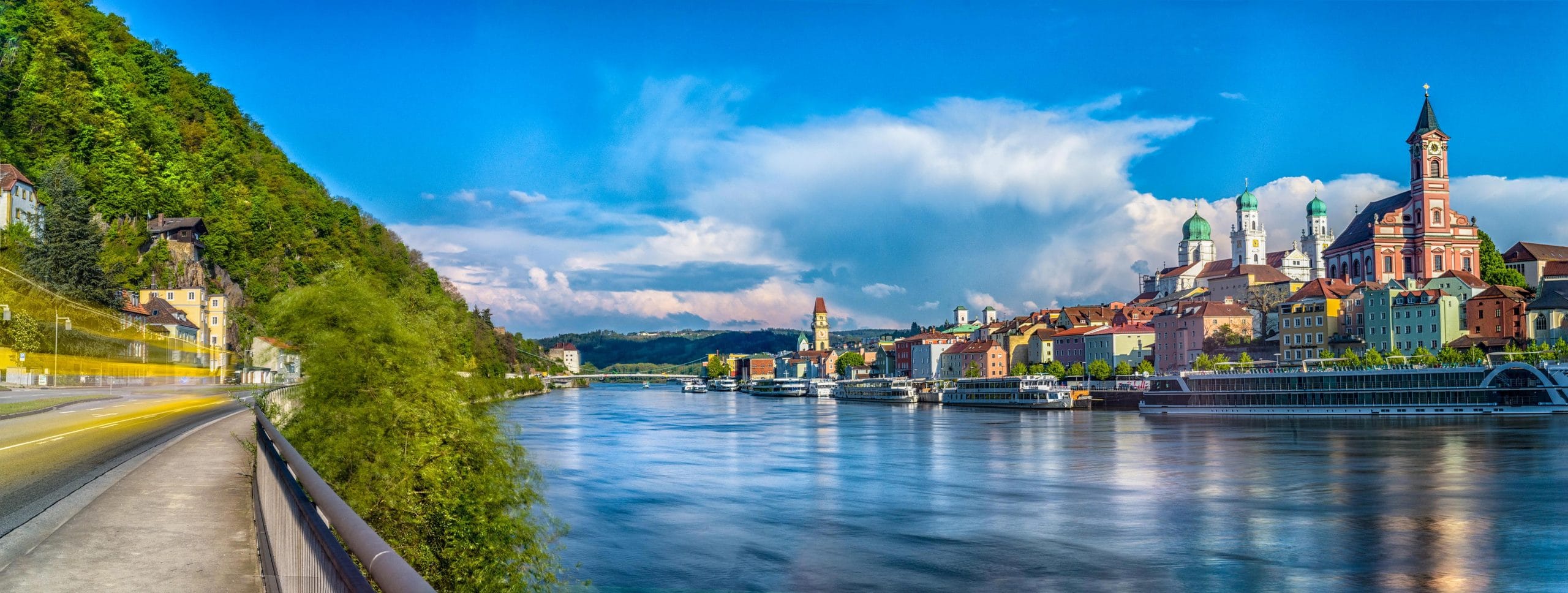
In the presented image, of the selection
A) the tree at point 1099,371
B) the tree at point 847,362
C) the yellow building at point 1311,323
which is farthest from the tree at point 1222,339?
the tree at point 847,362

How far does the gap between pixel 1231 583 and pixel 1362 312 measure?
7828cm

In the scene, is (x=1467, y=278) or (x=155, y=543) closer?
(x=155, y=543)

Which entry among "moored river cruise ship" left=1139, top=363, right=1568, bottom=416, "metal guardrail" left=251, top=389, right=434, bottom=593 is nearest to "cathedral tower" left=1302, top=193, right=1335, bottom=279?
"moored river cruise ship" left=1139, top=363, right=1568, bottom=416

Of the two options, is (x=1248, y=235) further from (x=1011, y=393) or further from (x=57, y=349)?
(x=57, y=349)

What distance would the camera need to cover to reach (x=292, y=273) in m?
64.2

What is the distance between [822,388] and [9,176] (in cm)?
8302

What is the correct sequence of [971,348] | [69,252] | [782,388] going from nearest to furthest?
[69,252] → [971,348] → [782,388]

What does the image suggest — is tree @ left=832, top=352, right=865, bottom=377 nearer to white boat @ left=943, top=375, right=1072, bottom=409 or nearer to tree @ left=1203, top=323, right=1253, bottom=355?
white boat @ left=943, top=375, right=1072, bottom=409

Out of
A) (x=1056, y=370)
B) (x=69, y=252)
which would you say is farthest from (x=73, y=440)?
(x=1056, y=370)

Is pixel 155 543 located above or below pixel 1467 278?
below

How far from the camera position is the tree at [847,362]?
6029 inches

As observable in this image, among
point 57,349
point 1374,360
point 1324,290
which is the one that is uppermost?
point 1324,290

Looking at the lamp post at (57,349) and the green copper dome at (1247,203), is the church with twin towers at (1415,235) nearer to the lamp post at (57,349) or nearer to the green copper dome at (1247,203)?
the green copper dome at (1247,203)

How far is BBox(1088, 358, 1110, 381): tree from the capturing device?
93.1 m
